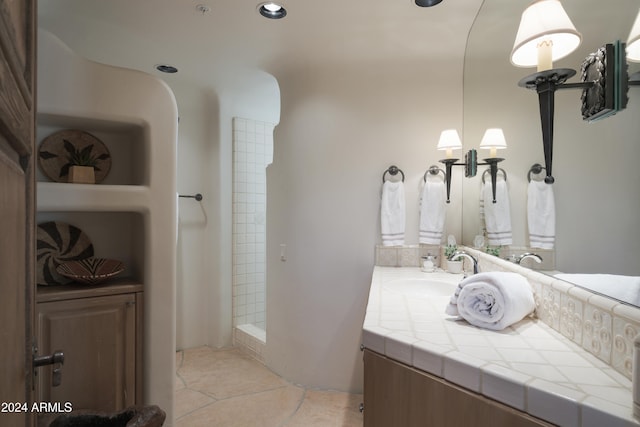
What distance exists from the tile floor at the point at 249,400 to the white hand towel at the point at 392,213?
3.87 ft

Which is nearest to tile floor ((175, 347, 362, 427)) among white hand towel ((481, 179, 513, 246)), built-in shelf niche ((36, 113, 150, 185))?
Result: white hand towel ((481, 179, 513, 246))

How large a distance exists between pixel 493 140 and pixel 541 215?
26.2 inches

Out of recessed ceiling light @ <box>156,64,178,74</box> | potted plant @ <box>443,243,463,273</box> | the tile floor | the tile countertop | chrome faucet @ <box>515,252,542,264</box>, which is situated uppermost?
recessed ceiling light @ <box>156,64,178,74</box>

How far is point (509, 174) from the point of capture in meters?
1.79

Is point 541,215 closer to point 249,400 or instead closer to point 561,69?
point 561,69

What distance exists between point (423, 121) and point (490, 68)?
0.61 metres

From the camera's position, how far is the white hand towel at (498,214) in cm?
177

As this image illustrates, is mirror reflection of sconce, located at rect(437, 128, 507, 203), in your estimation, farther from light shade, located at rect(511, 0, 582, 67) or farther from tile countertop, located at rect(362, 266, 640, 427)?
tile countertop, located at rect(362, 266, 640, 427)

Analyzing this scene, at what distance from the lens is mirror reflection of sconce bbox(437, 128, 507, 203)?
6.21ft

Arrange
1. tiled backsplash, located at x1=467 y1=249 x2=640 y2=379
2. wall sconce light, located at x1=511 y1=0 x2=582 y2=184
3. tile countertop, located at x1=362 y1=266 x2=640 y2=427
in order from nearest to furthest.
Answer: tile countertop, located at x1=362 y1=266 x2=640 y2=427 → tiled backsplash, located at x1=467 y1=249 x2=640 y2=379 → wall sconce light, located at x1=511 y1=0 x2=582 y2=184

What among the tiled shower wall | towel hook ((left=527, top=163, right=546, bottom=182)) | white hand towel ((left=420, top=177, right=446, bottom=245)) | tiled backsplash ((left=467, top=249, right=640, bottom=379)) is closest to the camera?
tiled backsplash ((left=467, top=249, right=640, bottom=379))

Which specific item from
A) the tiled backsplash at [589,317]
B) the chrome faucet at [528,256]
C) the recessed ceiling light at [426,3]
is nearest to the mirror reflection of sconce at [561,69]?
the chrome faucet at [528,256]

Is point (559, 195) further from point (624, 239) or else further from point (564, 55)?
point (564, 55)

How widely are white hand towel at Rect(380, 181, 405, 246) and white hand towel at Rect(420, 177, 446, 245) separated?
0.15 meters
